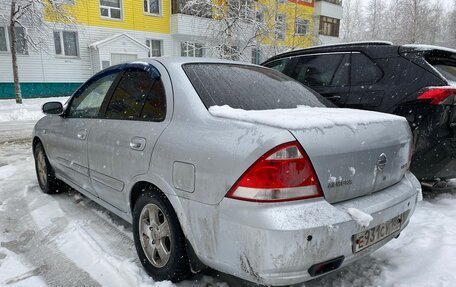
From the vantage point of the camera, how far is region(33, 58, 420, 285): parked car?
70.2 inches

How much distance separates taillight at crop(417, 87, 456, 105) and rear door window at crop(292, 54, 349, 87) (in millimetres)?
Result: 1035

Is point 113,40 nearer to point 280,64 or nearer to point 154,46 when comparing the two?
point 154,46

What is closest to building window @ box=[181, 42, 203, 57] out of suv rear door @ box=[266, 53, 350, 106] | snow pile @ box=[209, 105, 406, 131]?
suv rear door @ box=[266, 53, 350, 106]

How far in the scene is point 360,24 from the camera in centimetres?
5803

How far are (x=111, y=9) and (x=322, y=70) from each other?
1879 cm

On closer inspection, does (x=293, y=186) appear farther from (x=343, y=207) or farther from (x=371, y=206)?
(x=371, y=206)

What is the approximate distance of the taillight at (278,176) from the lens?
1774mm

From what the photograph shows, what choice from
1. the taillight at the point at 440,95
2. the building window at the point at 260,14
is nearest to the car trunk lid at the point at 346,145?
the taillight at the point at 440,95

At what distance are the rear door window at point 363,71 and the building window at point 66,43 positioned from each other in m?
18.3

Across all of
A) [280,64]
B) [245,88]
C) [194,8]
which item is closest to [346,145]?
[245,88]

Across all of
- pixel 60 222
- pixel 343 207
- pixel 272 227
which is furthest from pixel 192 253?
pixel 60 222

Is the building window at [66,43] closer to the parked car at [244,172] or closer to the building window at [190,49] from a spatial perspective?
the building window at [190,49]

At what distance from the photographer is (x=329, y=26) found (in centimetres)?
3331

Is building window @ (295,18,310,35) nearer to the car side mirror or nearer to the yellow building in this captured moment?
the yellow building
